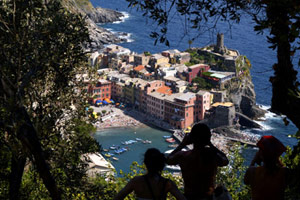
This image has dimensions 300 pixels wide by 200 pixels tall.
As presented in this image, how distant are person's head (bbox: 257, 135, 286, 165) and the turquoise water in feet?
103

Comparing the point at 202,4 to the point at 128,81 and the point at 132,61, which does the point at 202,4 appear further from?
the point at 132,61

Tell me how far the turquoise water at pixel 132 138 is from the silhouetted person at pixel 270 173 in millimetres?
31420

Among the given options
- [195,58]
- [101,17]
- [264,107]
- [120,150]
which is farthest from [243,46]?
[120,150]

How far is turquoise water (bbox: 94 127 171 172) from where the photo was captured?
35.5 m

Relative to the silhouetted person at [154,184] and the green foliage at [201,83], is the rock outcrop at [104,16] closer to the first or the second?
the green foliage at [201,83]

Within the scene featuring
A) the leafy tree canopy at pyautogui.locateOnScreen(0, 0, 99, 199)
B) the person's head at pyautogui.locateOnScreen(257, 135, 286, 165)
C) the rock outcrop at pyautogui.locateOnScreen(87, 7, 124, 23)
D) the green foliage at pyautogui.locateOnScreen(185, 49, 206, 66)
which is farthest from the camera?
the rock outcrop at pyautogui.locateOnScreen(87, 7, 124, 23)

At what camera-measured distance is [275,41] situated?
9.59ft


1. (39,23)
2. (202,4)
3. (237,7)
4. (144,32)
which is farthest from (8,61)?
(144,32)

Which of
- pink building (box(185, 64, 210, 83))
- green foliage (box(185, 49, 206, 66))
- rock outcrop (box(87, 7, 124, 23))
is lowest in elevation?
pink building (box(185, 64, 210, 83))

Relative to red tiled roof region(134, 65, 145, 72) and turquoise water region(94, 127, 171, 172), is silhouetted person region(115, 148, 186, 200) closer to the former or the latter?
turquoise water region(94, 127, 171, 172)

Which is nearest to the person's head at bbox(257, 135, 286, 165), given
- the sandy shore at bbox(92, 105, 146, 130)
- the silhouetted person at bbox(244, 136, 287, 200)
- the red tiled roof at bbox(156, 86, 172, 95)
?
the silhouetted person at bbox(244, 136, 287, 200)

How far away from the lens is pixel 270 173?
282 centimetres

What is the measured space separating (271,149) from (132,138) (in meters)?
36.8

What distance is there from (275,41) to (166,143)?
1417 inches
